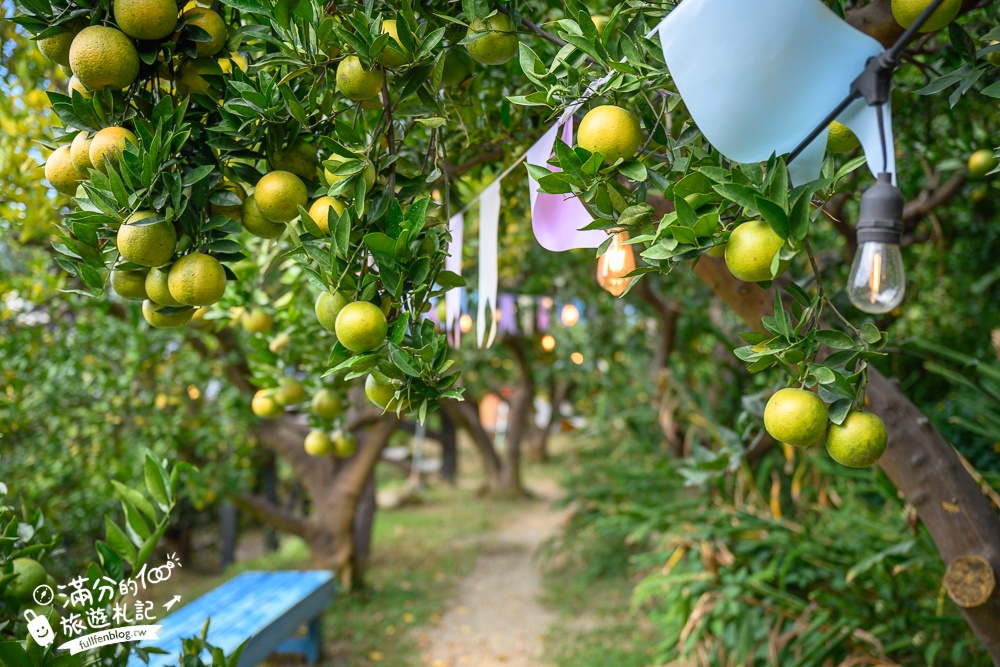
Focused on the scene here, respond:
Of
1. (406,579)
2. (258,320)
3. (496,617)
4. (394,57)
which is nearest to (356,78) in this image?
(394,57)

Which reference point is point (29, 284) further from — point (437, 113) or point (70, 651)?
point (437, 113)

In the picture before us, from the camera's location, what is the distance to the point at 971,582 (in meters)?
1.43

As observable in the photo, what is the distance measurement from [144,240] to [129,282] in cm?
15

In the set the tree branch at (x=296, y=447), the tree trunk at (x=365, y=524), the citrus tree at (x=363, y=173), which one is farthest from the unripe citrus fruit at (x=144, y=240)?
the tree trunk at (x=365, y=524)

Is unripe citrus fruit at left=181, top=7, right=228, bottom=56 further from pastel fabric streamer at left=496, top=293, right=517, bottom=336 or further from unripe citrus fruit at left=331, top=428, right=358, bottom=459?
pastel fabric streamer at left=496, top=293, right=517, bottom=336

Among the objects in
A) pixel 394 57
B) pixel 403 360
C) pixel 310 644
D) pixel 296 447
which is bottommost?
pixel 310 644

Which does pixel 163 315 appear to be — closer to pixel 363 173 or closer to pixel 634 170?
pixel 363 173

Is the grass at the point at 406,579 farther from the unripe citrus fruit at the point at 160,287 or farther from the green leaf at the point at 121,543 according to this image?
the unripe citrus fruit at the point at 160,287

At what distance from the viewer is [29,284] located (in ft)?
8.05

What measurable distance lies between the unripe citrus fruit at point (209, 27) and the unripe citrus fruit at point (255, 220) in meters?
0.23

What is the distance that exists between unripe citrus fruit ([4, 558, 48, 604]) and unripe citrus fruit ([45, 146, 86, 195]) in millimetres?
656

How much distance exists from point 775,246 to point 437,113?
61 cm

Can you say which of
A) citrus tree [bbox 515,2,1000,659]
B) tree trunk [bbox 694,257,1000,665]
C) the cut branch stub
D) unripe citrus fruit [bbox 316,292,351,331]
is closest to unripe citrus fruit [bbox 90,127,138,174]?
unripe citrus fruit [bbox 316,292,351,331]

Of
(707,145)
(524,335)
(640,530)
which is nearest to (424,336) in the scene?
(707,145)
